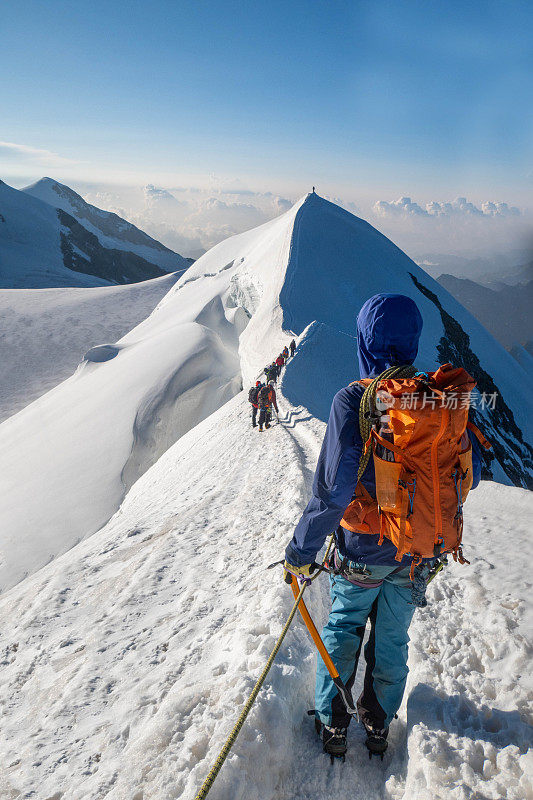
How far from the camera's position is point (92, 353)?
100 feet

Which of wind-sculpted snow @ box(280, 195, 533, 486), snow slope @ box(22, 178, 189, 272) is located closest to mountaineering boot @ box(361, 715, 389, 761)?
wind-sculpted snow @ box(280, 195, 533, 486)

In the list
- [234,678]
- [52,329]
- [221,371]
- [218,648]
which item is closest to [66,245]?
[52,329]

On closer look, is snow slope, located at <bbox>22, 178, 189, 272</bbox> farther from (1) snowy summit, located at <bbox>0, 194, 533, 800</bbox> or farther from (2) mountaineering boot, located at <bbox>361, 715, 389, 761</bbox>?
(2) mountaineering boot, located at <bbox>361, 715, 389, 761</bbox>

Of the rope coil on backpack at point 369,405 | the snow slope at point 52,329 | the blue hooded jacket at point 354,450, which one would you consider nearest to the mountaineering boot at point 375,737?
the blue hooded jacket at point 354,450

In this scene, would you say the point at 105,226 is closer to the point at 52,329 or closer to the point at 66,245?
the point at 66,245

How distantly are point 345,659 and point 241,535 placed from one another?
313 centimetres

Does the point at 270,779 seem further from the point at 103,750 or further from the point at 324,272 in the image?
the point at 324,272

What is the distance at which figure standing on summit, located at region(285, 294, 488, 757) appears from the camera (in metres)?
2.15

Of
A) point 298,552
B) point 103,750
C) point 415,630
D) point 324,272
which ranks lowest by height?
point 103,750

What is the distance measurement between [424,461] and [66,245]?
5865 inches

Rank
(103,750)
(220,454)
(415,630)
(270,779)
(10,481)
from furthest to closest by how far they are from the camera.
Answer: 1. (10,481)
2. (220,454)
3. (415,630)
4. (103,750)
5. (270,779)

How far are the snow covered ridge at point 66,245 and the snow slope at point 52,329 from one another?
41889mm

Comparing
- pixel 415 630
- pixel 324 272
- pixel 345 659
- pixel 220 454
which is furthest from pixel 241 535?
pixel 324 272

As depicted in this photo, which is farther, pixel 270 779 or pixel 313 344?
pixel 313 344
